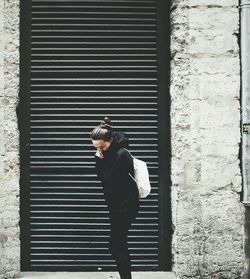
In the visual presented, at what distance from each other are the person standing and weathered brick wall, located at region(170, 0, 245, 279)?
1.04m

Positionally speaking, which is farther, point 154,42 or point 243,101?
point 154,42

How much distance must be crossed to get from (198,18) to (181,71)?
640 millimetres

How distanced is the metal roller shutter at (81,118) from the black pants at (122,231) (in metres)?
1.15

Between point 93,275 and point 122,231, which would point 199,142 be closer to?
point 122,231

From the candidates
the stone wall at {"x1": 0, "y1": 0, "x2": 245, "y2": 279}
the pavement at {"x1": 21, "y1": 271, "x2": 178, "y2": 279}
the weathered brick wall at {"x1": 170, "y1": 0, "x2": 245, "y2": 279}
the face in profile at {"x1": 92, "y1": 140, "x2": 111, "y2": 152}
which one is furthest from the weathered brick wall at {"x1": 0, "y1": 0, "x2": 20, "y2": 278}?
the weathered brick wall at {"x1": 170, "y1": 0, "x2": 245, "y2": 279}

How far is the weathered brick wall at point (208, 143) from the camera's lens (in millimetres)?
6199

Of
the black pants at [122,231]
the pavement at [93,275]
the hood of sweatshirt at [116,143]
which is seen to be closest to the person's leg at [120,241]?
the black pants at [122,231]

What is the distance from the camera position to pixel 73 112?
6.55 m

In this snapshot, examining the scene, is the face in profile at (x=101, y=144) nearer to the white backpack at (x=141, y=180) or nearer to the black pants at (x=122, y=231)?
the white backpack at (x=141, y=180)

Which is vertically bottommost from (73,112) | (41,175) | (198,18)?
(41,175)

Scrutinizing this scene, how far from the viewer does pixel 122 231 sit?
5.32m

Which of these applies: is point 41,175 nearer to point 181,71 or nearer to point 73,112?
point 73,112

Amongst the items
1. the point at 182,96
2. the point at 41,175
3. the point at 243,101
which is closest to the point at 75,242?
the point at 41,175

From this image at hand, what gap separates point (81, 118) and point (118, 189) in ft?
4.95
